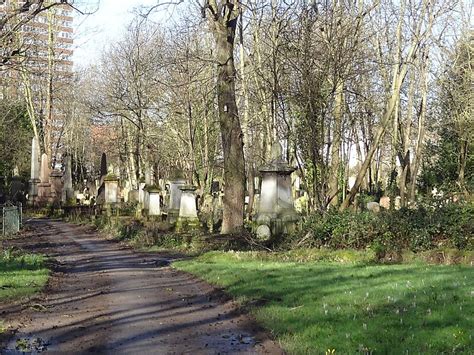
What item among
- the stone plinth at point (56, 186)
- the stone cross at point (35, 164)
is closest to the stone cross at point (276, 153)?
the stone plinth at point (56, 186)

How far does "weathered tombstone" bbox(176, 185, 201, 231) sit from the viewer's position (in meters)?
22.9

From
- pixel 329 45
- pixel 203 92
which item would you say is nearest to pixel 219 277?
pixel 329 45

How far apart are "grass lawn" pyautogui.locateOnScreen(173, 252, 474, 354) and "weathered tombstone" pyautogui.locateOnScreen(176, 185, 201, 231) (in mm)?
9196

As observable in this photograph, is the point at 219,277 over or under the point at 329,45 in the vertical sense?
under

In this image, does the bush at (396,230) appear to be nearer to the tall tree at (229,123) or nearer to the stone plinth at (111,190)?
the tall tree at (229,123)

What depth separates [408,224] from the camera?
15727mm

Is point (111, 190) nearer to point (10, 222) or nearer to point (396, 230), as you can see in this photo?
point (10, 222)

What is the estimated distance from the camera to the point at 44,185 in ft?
129

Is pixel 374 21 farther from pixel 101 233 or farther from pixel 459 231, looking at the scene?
pixel 459 231

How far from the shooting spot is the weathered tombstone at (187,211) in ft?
75.2

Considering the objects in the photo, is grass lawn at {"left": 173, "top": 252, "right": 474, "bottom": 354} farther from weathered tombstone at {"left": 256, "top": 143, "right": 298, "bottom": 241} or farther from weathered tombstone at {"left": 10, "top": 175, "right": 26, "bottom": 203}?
weathered tombstone at {"left": 10, "top": 175, "right": 26, "bottom": 203}

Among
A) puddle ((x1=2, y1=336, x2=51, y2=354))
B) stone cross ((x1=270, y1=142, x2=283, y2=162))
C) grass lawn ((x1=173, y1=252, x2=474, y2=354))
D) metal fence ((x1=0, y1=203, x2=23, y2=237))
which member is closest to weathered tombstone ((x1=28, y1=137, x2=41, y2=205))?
metal fence ((x1=0, y1=203, x2=23, y2=237))

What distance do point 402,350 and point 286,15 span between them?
17.7 metres

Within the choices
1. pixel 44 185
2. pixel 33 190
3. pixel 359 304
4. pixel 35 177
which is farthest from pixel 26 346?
pixel 35 177
